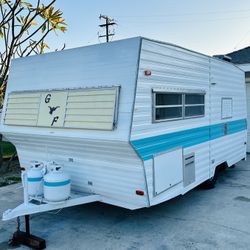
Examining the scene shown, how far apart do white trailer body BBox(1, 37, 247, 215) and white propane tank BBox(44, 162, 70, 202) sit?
53 centimetres

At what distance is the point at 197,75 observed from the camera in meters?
5.66

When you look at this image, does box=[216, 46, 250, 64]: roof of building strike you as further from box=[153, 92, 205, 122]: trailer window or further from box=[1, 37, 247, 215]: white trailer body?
box=[153, 92, 205, 122]: trailer window

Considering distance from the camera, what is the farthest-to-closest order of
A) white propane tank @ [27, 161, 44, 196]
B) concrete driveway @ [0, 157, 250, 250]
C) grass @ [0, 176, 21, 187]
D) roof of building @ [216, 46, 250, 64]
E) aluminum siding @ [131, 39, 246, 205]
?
1. roof of building @ [216, 46, 250, 64]
2. grass @ [0, 176, 21, 187]
3. white propane tank @ [27, 161, 44, 196]
4. concrete driveway @ [0, 157, 250, 250]
5. aluminum siding @ [131, 39, 246, 205]

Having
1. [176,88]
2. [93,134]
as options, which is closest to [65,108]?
[93,134]

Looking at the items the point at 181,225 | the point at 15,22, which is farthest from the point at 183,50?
the point at 15,22

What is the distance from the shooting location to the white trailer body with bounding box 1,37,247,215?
4.14 metres

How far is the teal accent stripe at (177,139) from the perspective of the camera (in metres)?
4.22

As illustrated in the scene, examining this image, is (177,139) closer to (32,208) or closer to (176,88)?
(176,88)

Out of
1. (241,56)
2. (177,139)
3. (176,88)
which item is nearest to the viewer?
(176,88)

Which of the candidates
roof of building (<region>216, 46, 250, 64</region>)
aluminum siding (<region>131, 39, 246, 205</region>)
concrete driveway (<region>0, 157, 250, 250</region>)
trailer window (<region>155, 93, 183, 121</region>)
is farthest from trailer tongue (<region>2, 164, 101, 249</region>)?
roof of building (<region>216, 46, 250, 64</region>)

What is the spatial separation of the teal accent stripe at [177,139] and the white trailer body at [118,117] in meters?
0.01

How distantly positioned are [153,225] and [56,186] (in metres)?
1.73

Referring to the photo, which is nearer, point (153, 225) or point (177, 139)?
point (153, 225)

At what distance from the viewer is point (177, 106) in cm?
505
